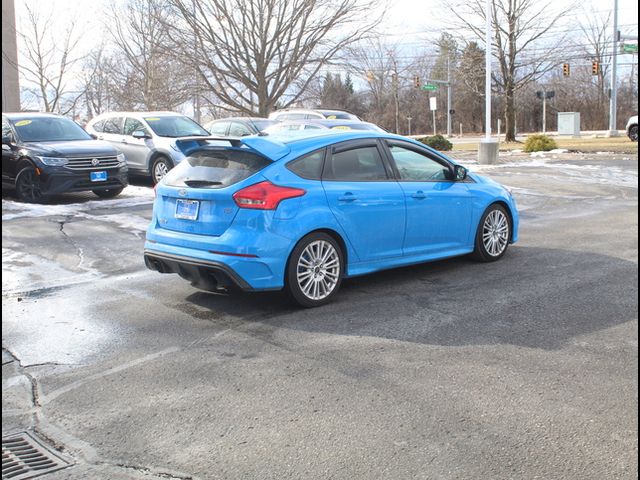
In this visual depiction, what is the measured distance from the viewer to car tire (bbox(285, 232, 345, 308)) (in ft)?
21.3

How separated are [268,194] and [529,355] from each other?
2565 mm

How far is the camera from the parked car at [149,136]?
16.3 meters

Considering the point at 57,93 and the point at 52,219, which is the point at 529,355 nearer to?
the point at 52,219

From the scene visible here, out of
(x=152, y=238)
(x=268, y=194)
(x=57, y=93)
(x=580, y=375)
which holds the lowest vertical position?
(x=580, y=375)

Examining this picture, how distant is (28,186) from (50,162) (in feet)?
2.33

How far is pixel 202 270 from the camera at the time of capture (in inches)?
253

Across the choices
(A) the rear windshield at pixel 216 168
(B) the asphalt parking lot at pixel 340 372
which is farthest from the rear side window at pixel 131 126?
(A) the rear windshield at pixel 216 168

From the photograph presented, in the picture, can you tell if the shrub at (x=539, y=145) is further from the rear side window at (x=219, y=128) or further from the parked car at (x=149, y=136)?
the parked car at (x=149, y=136)

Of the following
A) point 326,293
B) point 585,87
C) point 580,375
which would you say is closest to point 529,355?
point 580,375

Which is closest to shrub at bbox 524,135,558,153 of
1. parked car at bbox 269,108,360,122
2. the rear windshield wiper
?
parked car at bbox 269,108,360,122

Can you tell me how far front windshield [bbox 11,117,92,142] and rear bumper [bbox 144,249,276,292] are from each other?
8.76 m

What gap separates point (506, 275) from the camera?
7855mm

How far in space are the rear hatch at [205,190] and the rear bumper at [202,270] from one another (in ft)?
0.90

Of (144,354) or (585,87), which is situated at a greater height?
(585,87)
